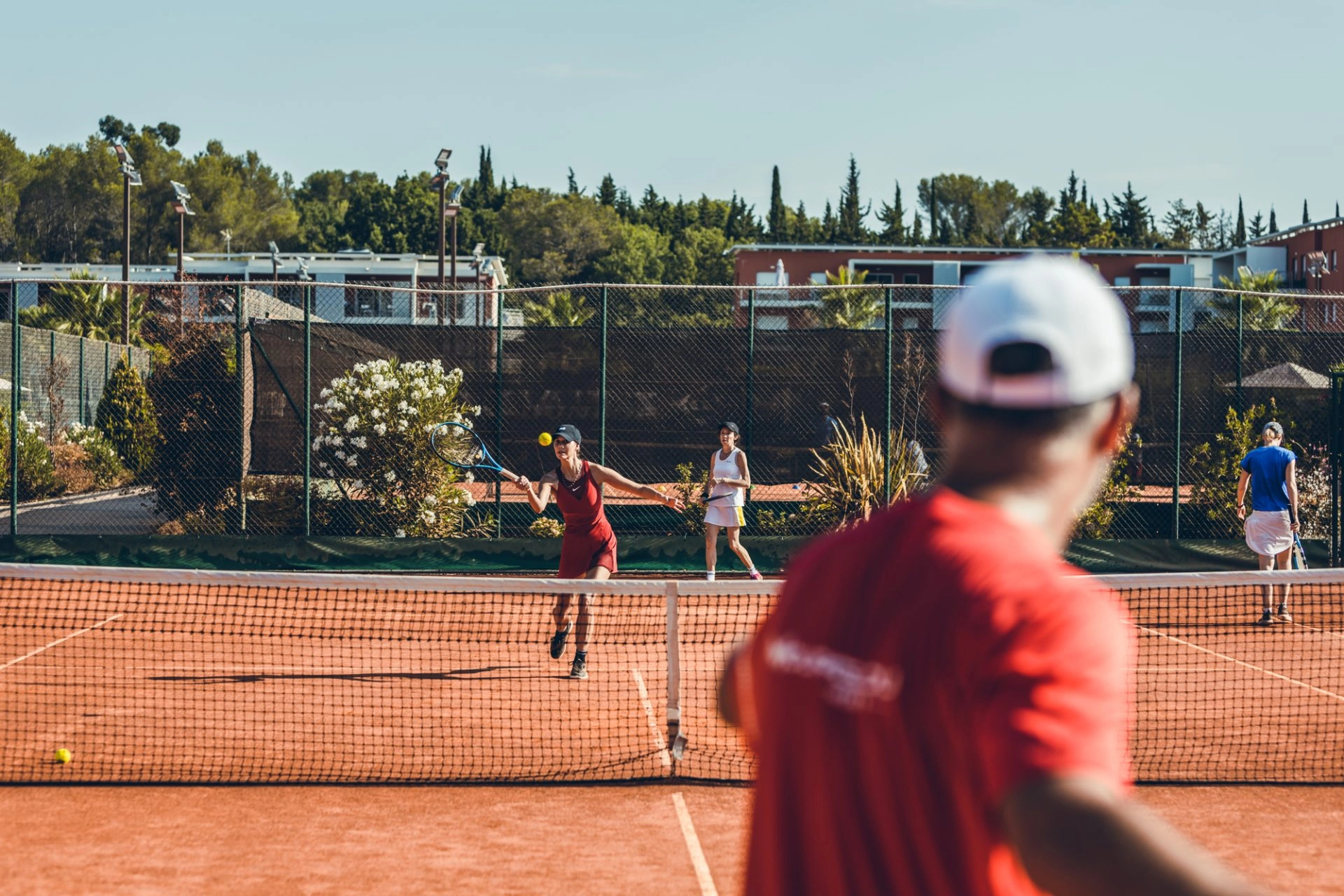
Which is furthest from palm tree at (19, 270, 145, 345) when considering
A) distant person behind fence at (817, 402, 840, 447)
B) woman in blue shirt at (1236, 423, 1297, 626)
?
woman in blue shirt at (1236, 423, 1297, 626)

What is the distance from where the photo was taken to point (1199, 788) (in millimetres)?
6957

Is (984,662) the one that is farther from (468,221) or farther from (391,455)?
(468,221)

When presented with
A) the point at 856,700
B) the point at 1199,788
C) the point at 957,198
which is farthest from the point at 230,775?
the point at 957,198

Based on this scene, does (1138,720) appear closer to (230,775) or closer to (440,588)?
(440,588)

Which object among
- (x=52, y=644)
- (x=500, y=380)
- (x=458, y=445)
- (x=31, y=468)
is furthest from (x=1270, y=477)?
(x=31, y=468)

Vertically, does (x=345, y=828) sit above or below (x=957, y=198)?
below

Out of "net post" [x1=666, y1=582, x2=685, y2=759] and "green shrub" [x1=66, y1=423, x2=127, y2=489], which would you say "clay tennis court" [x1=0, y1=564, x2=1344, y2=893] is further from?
"green shrub" [x1=66, y1=423, x2=127, y2=489]

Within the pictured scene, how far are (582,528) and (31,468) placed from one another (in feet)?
45.2

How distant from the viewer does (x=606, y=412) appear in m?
16.2

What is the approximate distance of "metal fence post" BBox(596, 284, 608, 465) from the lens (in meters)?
15.6

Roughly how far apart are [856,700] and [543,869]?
454cm

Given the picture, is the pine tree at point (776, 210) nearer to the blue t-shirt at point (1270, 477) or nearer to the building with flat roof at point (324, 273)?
the building with flat roof at point (324, 273)

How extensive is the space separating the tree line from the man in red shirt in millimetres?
74380

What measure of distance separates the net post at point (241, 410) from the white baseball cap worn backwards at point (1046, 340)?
48.9 ft
